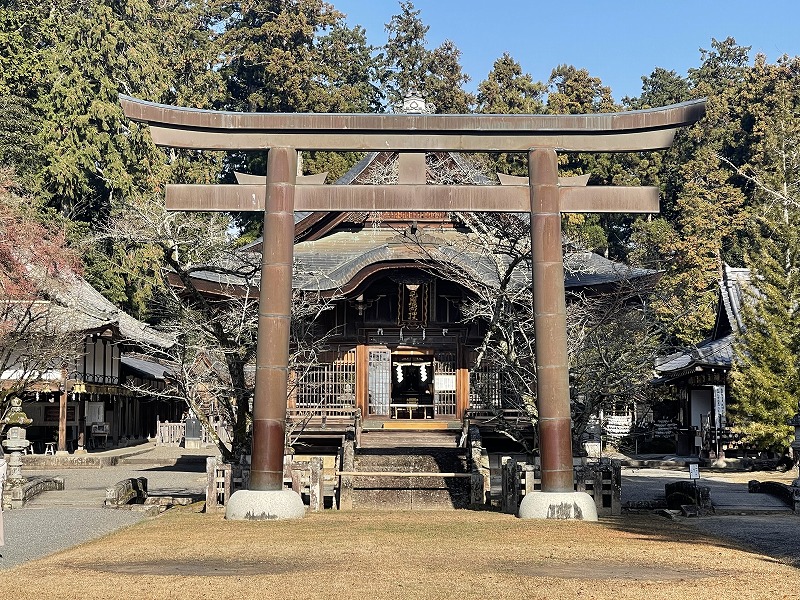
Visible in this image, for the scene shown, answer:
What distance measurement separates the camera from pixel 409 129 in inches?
718

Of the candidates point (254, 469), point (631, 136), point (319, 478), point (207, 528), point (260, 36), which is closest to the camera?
point (207, 528)

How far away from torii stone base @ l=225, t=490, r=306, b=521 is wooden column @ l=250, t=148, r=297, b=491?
21cm

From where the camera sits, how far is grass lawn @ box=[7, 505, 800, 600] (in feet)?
32.8

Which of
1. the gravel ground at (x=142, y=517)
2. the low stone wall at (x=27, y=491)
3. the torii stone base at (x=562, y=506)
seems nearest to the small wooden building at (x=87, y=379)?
the gravel ground at (x=142, y=517)

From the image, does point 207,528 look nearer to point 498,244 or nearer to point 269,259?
point 269,259

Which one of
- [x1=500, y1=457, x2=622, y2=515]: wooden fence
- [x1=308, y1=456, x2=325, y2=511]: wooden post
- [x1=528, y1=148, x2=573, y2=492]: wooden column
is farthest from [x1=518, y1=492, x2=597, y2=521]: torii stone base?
[x1=308, y1=456, x2=325, y2=511]: wooden post

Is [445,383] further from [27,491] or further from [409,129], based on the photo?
[409,129]

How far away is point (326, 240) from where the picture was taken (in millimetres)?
32531

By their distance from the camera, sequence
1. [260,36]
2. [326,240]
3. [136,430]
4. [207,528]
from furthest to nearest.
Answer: [260,36] < [136,430] < [326,240] < [207,528]

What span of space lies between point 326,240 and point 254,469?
15.7 meters

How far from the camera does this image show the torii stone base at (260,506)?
17.1 meters

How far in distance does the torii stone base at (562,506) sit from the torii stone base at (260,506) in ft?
12.7

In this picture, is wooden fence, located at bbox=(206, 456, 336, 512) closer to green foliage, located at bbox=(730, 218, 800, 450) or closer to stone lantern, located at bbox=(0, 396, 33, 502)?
stone lantern, located at bbox=(0, 396, 33, 502)

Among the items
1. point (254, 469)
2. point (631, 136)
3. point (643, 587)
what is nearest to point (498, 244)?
point (631, 136)
